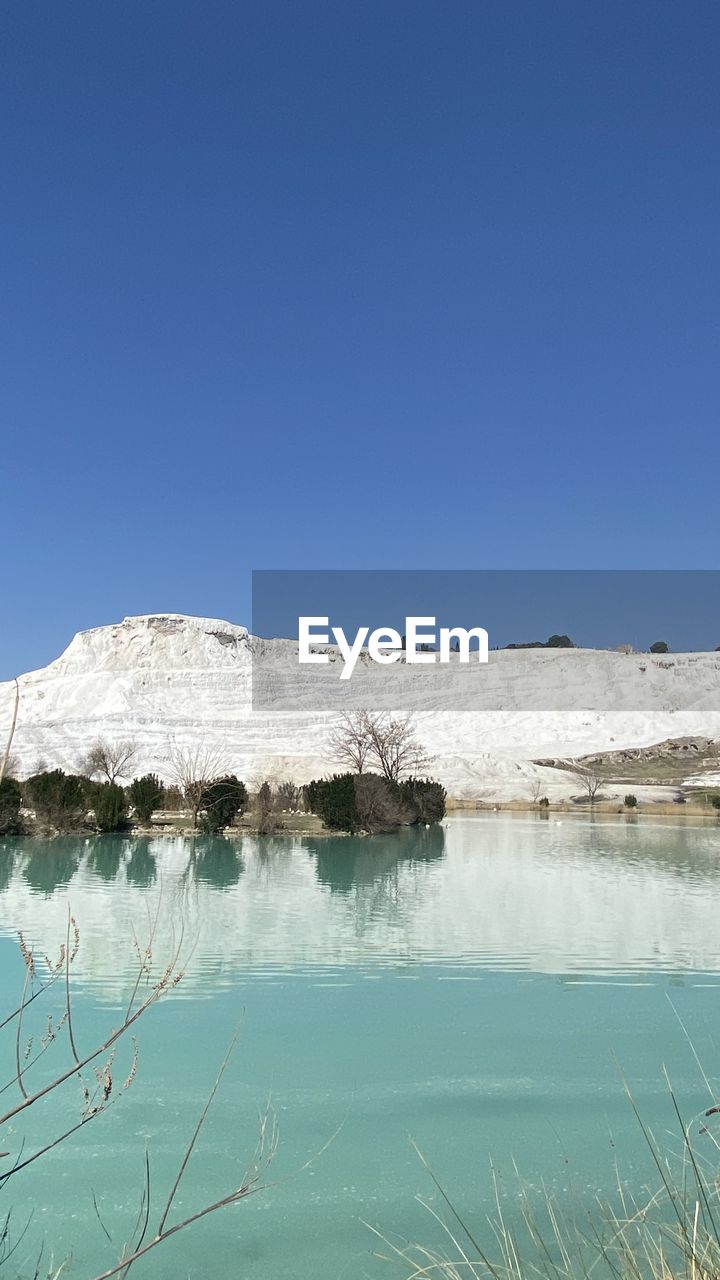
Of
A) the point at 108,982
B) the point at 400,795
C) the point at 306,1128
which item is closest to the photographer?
the point at 306,1128

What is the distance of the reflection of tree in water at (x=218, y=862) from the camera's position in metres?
18.2

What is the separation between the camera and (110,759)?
1588 inches

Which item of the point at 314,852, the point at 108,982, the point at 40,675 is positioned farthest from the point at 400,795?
the point at 40,675

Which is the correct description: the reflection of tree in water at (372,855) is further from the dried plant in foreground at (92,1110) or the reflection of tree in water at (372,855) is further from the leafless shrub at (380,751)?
the dried plant in foreground at (92,1110)

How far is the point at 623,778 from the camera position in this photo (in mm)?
50219

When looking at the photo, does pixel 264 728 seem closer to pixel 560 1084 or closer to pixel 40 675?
pixel 40 675

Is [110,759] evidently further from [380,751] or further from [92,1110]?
[92,1110]

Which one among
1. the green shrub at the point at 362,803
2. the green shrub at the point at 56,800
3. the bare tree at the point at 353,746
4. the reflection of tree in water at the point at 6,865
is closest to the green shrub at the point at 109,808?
the green shrub at the point at 56,800

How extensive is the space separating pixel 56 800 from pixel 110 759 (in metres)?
12.2

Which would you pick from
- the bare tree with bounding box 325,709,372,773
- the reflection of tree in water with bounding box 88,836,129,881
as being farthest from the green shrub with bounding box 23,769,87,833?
the bare tree with bounding box 325,709,372,773

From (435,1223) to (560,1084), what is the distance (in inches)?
88.3

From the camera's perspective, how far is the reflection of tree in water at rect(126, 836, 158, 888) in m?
17.8

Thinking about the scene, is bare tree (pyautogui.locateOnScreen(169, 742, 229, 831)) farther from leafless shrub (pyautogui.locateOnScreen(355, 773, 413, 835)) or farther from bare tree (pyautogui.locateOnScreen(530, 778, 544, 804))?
bare tree (pyautogui.locateOnScreen(530, 778, 544, 804))

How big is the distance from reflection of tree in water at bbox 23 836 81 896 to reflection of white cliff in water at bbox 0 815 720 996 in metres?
0.07
